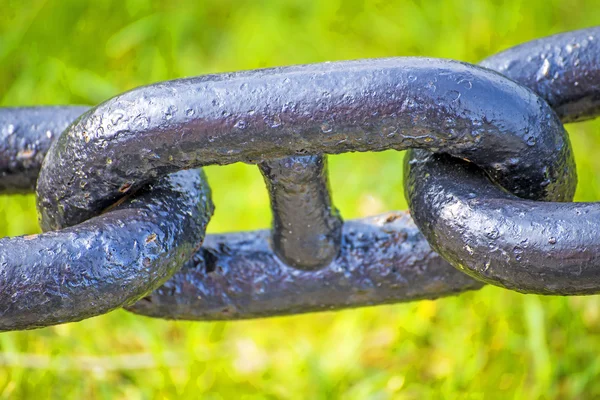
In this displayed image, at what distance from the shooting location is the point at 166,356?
1.93 m

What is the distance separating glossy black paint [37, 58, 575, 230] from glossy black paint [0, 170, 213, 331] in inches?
2.4

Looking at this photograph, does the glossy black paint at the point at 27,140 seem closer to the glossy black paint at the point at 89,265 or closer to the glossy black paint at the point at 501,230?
the glossy black paint at the point at 89,265

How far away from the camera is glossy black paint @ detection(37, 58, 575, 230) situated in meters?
0.94

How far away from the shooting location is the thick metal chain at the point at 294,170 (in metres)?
0.94

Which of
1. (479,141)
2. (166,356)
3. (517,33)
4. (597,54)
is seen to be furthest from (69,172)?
(517,33)

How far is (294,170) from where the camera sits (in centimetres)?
109

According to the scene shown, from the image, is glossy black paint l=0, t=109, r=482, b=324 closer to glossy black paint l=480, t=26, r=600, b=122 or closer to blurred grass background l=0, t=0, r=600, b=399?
glossy black paint l=480, t=26, r=600, b=122

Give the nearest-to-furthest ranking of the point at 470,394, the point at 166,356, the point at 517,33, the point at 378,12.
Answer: the point at 470,394
the point at 166,356
the point at 517,33
the point at 378,12

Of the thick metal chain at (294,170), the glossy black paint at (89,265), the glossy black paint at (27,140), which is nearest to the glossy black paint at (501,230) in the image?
the thick metal chain at (294,170)

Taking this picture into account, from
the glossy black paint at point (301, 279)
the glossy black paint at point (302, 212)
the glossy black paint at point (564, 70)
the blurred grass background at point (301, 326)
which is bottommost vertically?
the blurred grass background at point (301, 326)

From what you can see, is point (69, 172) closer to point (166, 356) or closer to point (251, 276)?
point (251, 276)

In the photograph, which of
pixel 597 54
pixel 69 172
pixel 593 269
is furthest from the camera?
pixel 597 54

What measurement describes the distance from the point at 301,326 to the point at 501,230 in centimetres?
120

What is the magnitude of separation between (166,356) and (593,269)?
1.24 metres
